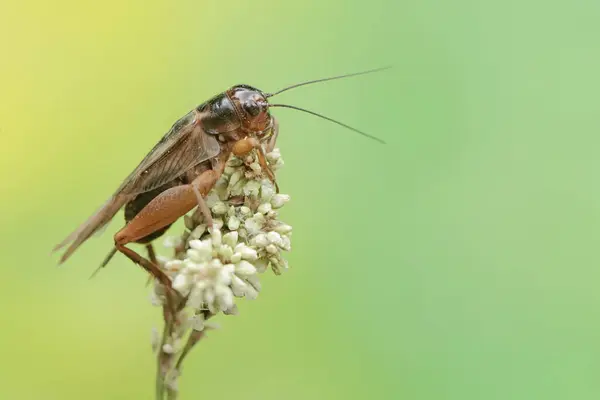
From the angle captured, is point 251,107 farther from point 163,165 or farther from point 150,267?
point 150,267

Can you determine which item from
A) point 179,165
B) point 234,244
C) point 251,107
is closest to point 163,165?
point 179,165

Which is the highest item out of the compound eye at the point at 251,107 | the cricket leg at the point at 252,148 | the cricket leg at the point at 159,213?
the compound eye at the point at 251,107

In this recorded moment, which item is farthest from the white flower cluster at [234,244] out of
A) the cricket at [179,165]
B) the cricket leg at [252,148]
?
the cricket at [179,165]

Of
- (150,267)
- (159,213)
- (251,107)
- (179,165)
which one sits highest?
(251,107)

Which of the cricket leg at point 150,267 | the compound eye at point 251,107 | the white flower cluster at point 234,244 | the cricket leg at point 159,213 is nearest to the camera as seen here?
the white flower cluster at point 234,244

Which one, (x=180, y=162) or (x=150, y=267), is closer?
(x=150, y=267)

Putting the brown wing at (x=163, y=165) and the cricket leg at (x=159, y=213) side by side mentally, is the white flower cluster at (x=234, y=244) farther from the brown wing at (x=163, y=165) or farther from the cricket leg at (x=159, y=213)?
the brown wing at (x=163, y=165)
